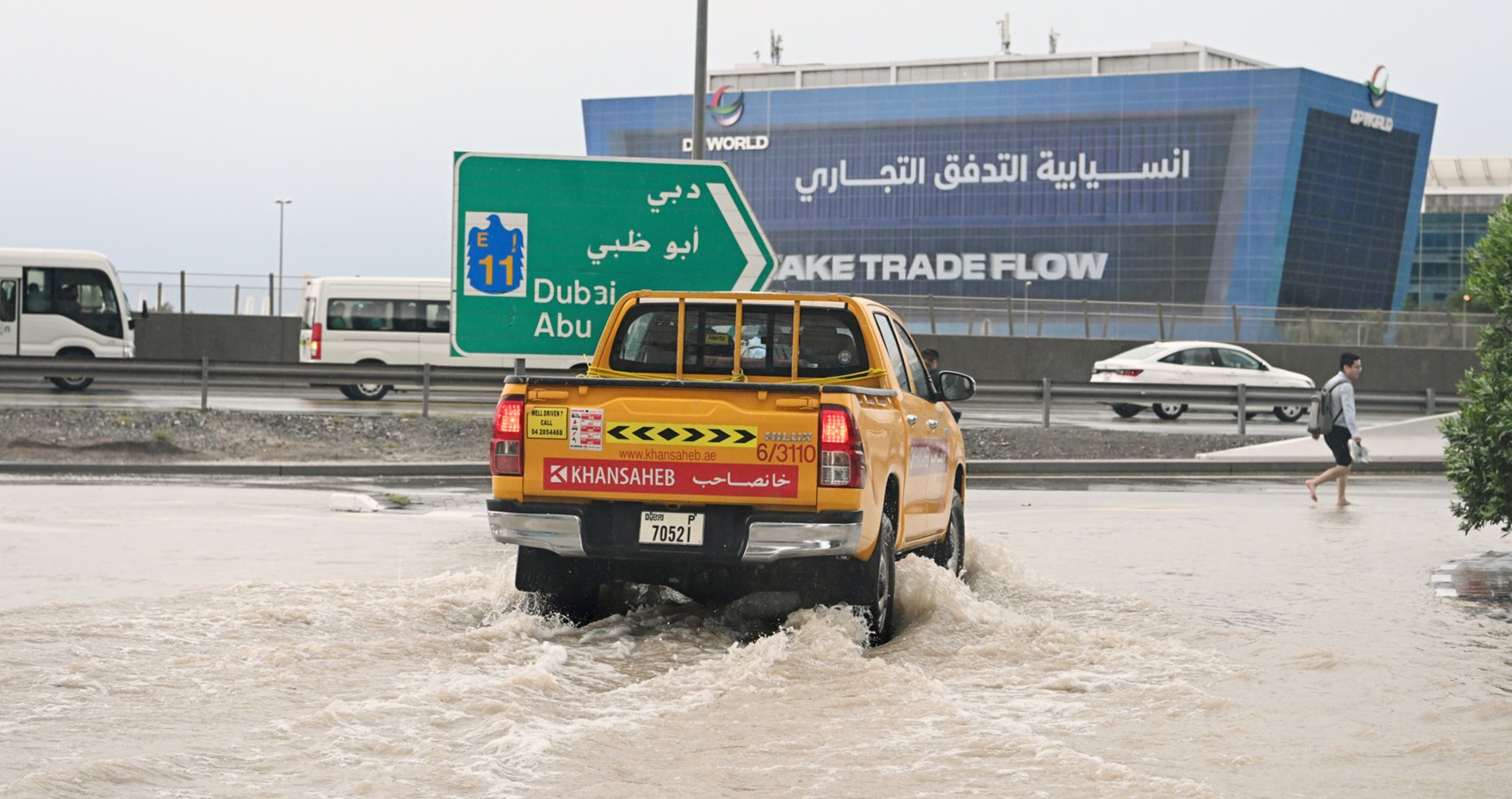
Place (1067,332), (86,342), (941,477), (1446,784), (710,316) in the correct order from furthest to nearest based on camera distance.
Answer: (1067,332), (86,342), (941,477), (710,316), (1446,784)

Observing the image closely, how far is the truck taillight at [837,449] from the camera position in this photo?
8227 millimetres

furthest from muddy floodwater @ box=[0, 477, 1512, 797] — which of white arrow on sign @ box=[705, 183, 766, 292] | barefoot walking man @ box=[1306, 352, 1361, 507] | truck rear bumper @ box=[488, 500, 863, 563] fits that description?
white arrow on sign @ box=[705, 183, 766, 292]

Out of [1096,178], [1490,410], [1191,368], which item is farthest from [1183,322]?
[1096,178]

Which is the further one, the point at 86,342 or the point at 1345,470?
the point at 86,342

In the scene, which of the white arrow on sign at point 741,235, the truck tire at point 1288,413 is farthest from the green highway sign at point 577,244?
the truck tire at point 1288,413

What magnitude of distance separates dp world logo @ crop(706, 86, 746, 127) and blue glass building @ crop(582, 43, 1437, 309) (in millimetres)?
111

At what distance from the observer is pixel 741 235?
20891 millimetres

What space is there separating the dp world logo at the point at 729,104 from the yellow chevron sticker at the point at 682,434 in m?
103

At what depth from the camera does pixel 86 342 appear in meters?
34.5

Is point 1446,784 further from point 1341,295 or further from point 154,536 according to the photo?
point 1341,295

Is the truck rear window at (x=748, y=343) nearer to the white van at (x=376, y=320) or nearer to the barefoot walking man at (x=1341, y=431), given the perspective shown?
the barefoot walking man at (x=1341, y=431)

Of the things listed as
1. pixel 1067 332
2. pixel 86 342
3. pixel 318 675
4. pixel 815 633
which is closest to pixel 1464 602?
pixel 815 633

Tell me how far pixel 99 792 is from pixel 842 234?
102116mm

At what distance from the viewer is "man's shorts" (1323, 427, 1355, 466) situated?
18703 mm
